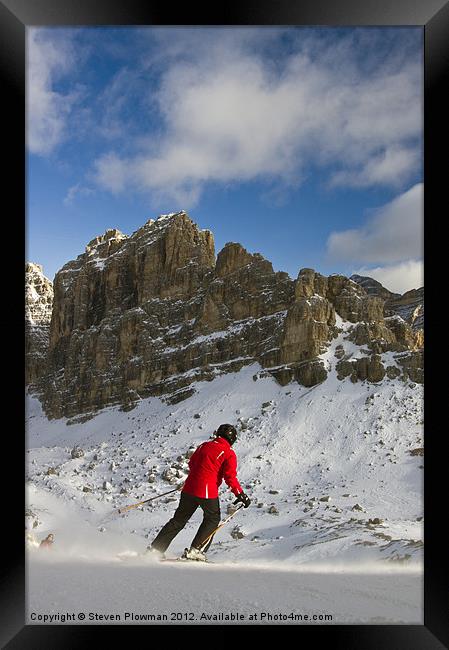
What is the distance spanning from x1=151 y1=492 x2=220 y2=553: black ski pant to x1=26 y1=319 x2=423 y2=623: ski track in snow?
1.32 feet

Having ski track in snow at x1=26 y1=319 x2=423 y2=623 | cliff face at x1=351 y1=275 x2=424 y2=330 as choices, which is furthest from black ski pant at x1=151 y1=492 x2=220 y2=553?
cliff face at x1=351 y1=275 x2=424 y2=330

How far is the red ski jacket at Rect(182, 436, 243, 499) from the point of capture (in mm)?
6316

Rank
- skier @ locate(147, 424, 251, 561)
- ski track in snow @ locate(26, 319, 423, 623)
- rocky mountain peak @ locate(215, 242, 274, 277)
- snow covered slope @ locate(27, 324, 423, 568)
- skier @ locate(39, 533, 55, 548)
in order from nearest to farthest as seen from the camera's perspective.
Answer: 1. ski track in snow @ locate(26, 319, 423, 623)
2. skier @ locate(147, 424, 251, 561)
3. skier @ locate(39, 533, 55, 548)
4. snow covered slope @ locate(27, 324, 423, 568)
5. rocky mountain peak @ locate(215, 242, 274, 277)

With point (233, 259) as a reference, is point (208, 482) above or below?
below

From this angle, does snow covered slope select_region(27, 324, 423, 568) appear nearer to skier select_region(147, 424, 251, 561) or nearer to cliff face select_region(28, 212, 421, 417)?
skier select_region(147, 424, 251, 561)

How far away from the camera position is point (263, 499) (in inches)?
1106

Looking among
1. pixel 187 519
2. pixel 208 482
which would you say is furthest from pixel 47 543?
pixel 208 482

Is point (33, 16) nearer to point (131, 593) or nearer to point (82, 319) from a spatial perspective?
point (131, 593)

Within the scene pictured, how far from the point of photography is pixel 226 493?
25906 millimetres
